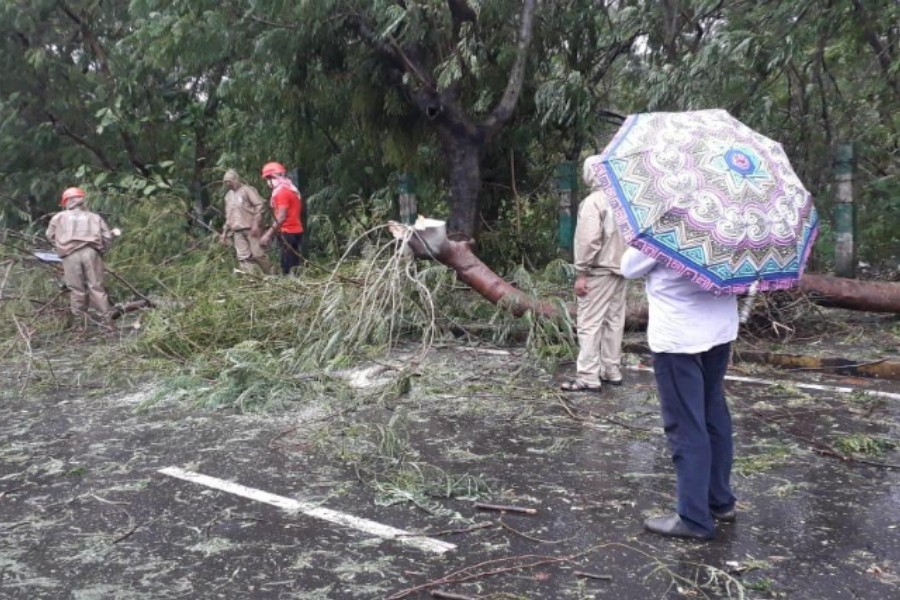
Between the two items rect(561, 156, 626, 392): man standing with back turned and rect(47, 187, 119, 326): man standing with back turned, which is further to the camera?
rect(47, 187, 119, 326): man standing with back turned

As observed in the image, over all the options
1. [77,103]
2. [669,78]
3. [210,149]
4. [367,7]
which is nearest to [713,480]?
[669,78]

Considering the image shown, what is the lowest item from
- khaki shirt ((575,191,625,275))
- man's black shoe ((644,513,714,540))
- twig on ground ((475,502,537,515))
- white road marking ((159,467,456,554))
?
white road marking ((159,467,456,554))

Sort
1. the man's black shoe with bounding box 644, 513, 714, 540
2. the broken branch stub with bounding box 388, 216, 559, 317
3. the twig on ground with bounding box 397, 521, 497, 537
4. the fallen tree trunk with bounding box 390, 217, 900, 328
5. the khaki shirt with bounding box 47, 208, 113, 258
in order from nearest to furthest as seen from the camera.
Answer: the man's black shoe with bounding box 644, 513, 714, 540, the twig on ground with bounding box 397, 521, 497, 537, the broken branch stub with bounding box 388, 216, 559, 317, the fallen tree trunk with bounding box 390, 217, 900, 328, the khaki shirt with bounding box 47, 208, 113, 258

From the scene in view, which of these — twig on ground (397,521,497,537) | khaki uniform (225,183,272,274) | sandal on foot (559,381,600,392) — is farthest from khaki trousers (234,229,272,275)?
twig on ground (397,521,497,537)

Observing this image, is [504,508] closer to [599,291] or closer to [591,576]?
[591,576]

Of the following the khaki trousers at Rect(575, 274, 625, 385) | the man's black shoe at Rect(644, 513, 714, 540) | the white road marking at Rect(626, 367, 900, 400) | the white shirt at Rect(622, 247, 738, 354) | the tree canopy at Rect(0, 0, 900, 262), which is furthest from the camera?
the tree canopy at Rect(0, 0, 900, 262)

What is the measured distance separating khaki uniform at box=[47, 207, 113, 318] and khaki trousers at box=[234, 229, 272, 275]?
5.81 ft

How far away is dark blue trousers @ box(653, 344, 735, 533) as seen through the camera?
4.13m

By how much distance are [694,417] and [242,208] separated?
883cm

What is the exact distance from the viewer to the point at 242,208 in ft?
39.1

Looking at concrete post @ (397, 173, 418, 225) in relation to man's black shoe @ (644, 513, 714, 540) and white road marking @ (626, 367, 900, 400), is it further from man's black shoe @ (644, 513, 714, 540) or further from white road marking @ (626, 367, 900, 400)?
man's black shoe @ (644, 513, 714, 540)

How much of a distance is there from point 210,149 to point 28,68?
3633 millimetres

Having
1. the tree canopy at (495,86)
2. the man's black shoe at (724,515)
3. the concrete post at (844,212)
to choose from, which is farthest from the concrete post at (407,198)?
the man's black shoe at (724,515)

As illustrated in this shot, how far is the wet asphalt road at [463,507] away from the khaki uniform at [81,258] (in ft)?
12.7
